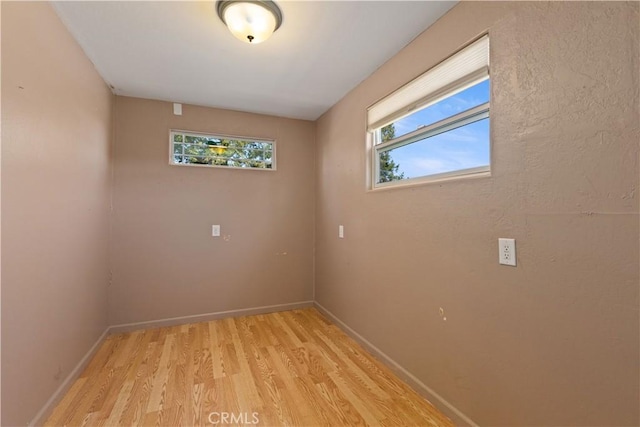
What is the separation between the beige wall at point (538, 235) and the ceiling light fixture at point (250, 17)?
3.24ft

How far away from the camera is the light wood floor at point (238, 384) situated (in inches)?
63.9

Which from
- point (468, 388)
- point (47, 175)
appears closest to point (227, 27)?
point (47, 175)

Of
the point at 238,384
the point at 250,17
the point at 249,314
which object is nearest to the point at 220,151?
the point at 250,17

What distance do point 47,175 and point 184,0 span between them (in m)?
1.28

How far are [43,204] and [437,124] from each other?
7.94 feet

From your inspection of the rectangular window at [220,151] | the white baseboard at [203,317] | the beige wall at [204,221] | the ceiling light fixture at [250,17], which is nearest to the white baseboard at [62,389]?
the white baseboard at [203,317]

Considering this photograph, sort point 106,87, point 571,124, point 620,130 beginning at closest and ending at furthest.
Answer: point 620,130, point 571,124, point 106,87

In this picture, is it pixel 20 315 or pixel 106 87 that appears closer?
pixel 20 315

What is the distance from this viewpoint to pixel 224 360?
7.33 ft

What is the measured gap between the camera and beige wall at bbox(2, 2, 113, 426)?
1291 mm

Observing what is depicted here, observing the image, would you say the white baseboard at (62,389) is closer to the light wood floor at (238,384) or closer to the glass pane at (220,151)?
the light wood floor at (238,384)

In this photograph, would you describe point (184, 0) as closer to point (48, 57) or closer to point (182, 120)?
point (48, 57)

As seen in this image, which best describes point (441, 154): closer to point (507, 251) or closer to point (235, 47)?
point (507, 251)

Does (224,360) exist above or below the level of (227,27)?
below
